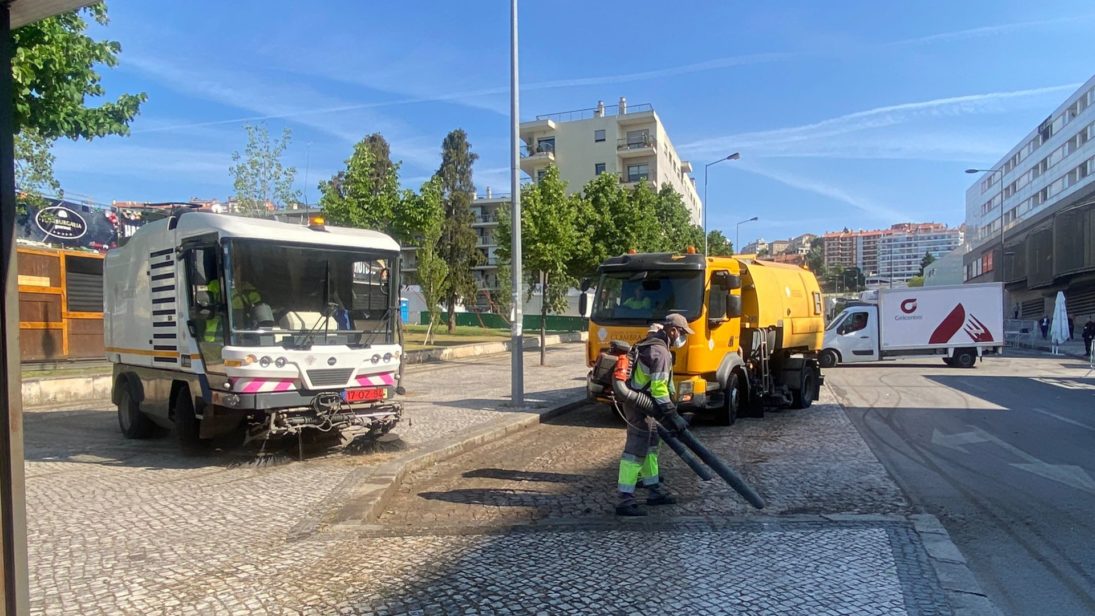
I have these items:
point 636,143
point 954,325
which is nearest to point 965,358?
point 954,325

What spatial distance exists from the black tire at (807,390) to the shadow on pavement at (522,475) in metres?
7.11

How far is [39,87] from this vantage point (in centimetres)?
873

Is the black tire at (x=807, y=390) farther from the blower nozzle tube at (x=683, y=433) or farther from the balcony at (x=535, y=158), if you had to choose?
the balcony at (x=535, y=158)

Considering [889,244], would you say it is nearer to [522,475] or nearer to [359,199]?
[359,199]

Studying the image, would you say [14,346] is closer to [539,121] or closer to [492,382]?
[492,382]

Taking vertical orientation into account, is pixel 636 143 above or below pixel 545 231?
above

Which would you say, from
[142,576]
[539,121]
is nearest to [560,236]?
[142,576]

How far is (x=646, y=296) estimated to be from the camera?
1112cm

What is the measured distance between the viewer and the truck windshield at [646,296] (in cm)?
1073

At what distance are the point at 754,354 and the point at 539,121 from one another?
55909mm

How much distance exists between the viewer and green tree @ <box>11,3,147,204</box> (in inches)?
322

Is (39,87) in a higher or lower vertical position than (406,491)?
higher

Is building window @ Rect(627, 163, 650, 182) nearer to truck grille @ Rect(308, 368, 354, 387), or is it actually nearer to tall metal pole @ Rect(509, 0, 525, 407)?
tall metal pole @ Rect(509, 0, 525, 407)

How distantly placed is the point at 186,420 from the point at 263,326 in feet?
5.97
